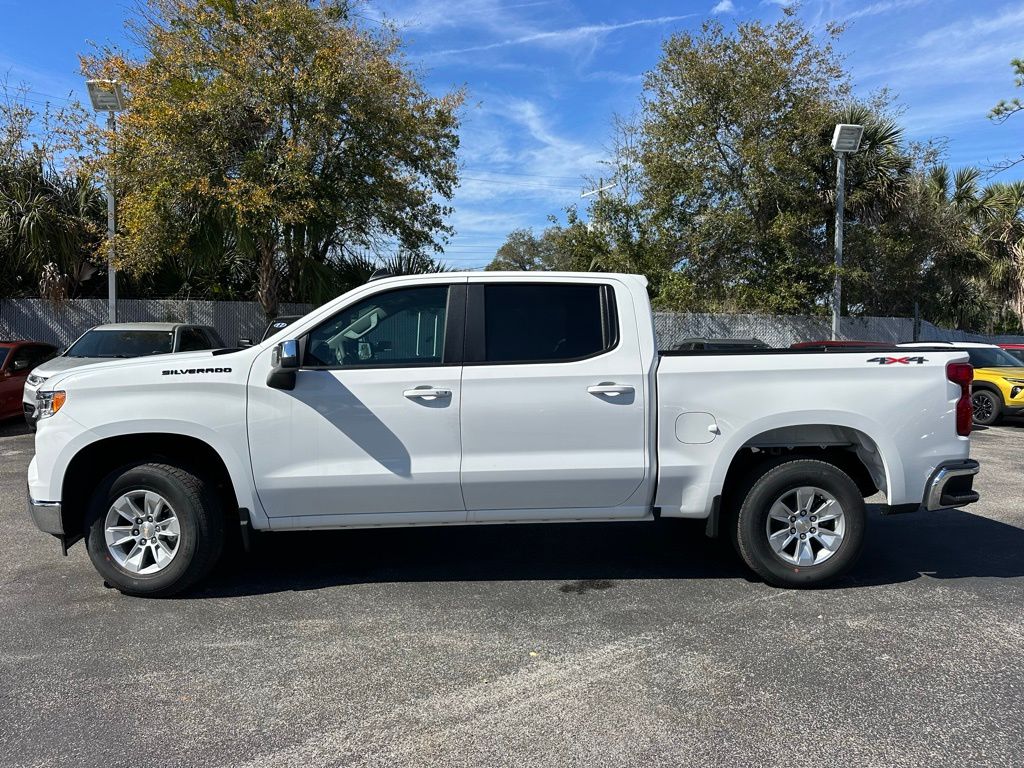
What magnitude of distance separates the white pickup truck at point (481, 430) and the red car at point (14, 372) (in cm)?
908

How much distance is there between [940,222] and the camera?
69.7 ft

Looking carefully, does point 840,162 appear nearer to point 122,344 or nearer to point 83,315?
point 122,344

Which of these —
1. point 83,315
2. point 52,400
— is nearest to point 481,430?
point 52,400

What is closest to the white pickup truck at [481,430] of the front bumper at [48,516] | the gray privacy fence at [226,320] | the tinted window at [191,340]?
the front bumper at [48,516]

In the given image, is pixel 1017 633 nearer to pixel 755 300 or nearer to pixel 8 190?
pixel 755 300

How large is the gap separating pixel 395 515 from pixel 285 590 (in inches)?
35.9

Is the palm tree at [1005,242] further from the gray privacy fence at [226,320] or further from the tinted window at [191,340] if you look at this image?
the tinted window at [191,340]

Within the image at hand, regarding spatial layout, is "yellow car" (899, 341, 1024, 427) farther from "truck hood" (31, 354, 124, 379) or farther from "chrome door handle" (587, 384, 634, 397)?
"truck hood" (31, 354, 124, 379)

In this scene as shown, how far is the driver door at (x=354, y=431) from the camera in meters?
4.63

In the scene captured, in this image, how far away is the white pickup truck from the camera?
4.64 meters

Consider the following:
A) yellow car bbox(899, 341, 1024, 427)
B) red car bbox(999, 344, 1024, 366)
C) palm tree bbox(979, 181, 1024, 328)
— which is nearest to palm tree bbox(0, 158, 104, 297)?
yellow car bbox(899, 341, 1024, 427)

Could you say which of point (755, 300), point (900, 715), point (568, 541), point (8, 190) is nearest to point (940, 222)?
point (755, 300)

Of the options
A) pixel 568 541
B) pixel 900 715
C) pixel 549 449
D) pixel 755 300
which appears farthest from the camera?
pixel 755 300

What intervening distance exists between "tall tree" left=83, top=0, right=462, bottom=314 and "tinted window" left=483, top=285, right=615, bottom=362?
10.1m
